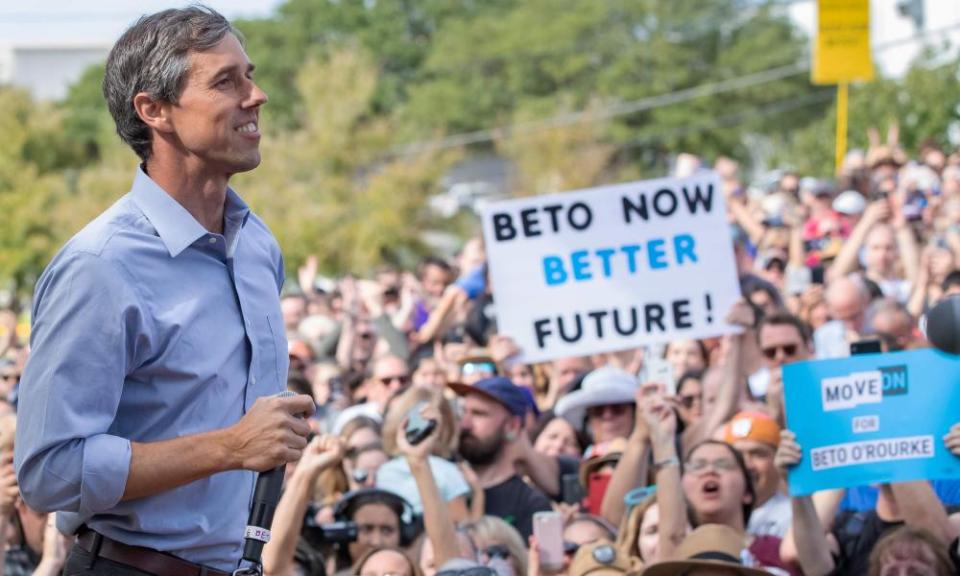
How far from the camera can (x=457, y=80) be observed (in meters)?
83.3

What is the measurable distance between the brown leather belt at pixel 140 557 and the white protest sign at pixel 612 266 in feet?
18.6

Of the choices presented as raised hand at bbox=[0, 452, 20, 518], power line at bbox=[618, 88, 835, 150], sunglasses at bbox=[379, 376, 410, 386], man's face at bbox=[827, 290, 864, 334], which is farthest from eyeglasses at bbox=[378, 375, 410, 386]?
power line at bbox=[618, 88, 835, 150]

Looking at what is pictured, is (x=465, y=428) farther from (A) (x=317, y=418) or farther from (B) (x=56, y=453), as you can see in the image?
(B) (x=56, y=453)

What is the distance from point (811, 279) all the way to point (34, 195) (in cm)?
3732

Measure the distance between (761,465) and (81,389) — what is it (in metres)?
4.75

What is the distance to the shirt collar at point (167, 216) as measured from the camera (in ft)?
10.9

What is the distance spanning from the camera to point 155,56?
11.0 ft

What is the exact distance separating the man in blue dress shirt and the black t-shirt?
4.33m

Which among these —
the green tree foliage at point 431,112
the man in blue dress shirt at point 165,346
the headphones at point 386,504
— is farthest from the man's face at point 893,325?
the green tree foliage at point 431,112

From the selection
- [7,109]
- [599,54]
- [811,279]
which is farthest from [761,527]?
[599,54]

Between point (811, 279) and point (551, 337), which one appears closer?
point (551, 337)

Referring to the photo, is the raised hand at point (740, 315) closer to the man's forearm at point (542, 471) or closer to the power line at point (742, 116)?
the man's forearm at point (542, 471)

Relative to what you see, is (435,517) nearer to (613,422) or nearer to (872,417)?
(872,417)

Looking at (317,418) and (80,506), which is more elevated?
(317,418)
